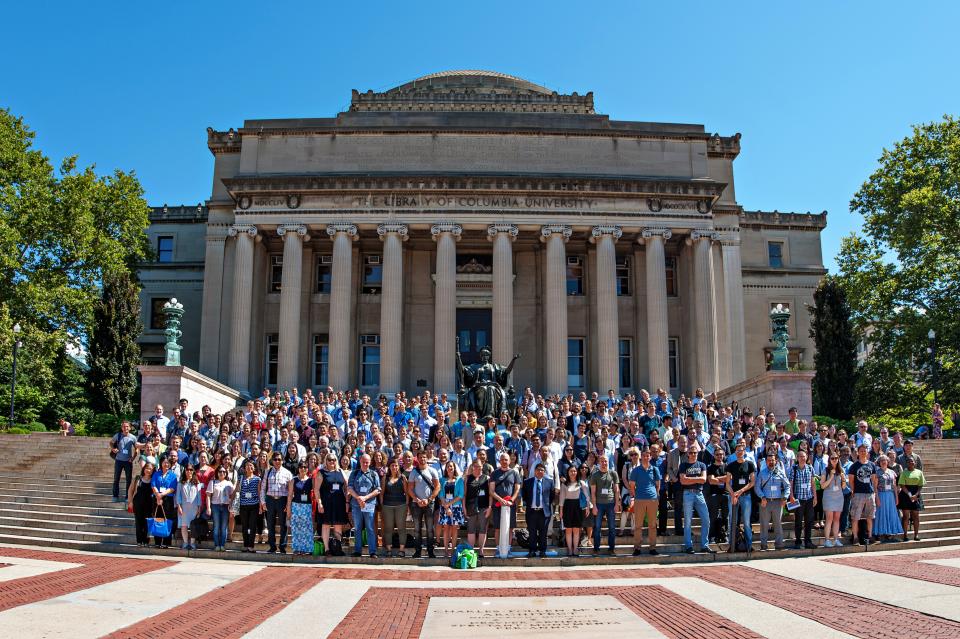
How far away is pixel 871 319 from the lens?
36.6 m

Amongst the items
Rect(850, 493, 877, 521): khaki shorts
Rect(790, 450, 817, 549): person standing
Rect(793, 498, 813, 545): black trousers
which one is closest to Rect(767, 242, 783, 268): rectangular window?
Rect(850, 493, 877, 521): khaki shorts

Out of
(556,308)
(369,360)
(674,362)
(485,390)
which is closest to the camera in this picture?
(485,390)

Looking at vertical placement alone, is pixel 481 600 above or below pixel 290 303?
below

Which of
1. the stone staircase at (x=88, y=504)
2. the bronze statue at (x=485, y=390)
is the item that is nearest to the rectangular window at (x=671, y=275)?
the stone staircase at (x=88, y=504)

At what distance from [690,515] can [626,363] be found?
24185mm

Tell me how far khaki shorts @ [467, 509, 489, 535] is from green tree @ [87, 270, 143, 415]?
23626 mm

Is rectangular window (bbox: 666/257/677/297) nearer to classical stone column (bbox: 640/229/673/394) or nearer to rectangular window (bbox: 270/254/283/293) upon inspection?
classical stone column (bbox: 640/229/673/394)

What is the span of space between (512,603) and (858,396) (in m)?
31.8

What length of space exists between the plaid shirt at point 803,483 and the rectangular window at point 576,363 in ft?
75.1

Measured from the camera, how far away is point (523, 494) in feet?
45.7

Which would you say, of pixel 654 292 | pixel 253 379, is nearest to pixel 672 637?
pixel 654 292

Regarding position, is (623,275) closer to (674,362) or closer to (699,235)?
(699,235)

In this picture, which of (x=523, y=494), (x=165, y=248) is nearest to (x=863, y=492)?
(x=523, y=494)

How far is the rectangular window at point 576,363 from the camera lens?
37.5 meters
